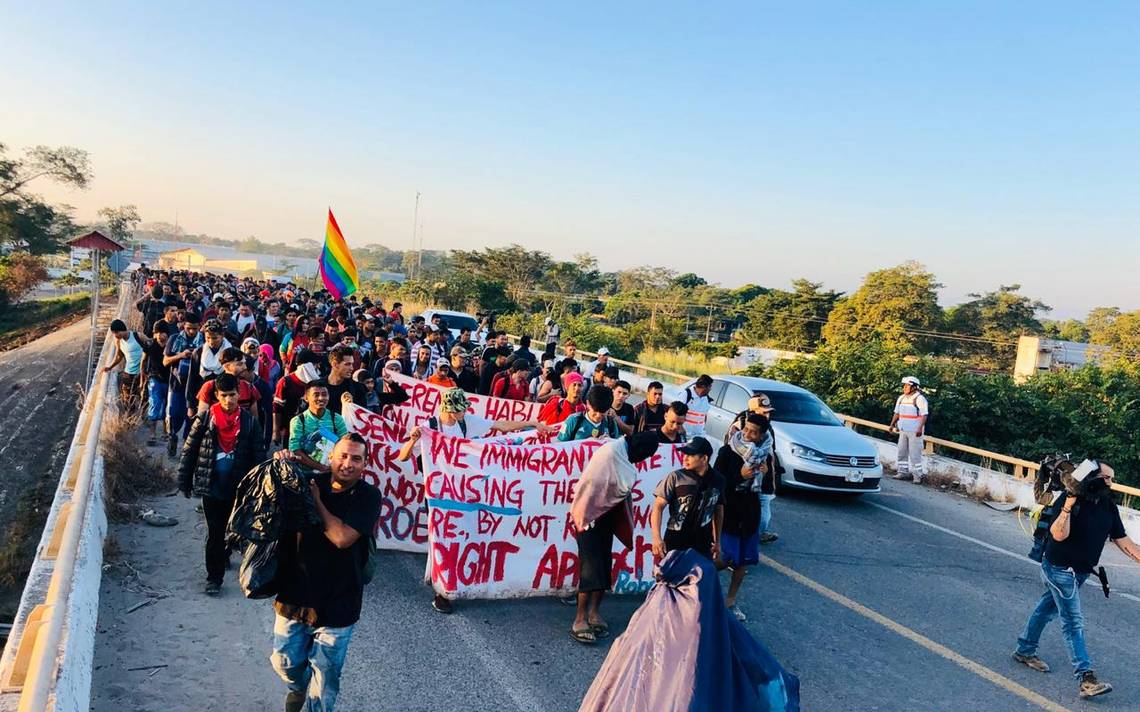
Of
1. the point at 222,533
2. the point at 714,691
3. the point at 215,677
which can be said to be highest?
the point at 714,691

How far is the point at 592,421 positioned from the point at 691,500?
5.38ft

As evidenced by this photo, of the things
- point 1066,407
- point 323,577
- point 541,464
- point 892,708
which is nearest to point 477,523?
point 541,464

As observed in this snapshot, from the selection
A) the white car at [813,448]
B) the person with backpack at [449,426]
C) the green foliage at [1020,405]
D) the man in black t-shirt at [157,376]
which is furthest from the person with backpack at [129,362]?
the green foliage at [1020,405]

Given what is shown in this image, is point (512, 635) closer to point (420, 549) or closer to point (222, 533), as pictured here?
point (420, 549)

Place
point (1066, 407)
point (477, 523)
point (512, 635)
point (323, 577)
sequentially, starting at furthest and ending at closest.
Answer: point (1066, 407) < point (477, 523) < point (512, 635) < point (323, 577)

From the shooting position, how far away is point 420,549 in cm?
696

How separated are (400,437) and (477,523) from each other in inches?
53.3

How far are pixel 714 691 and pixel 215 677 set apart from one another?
3204 millimetres

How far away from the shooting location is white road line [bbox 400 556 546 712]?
15.4 feet

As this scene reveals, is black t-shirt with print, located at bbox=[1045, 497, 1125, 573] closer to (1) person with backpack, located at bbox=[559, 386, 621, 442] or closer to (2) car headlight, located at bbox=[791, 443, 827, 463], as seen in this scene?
(1) person with backpack, located at bbox=[559, 386, 621, 442]

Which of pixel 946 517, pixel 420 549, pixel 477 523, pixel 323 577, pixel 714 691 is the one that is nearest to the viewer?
pixel 714 691

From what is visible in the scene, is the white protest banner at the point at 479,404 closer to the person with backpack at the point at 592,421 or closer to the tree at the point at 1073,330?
the person with backpack at the point at 592,421

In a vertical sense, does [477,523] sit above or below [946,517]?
above

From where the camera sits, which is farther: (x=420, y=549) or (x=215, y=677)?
(x=420, y=549)
